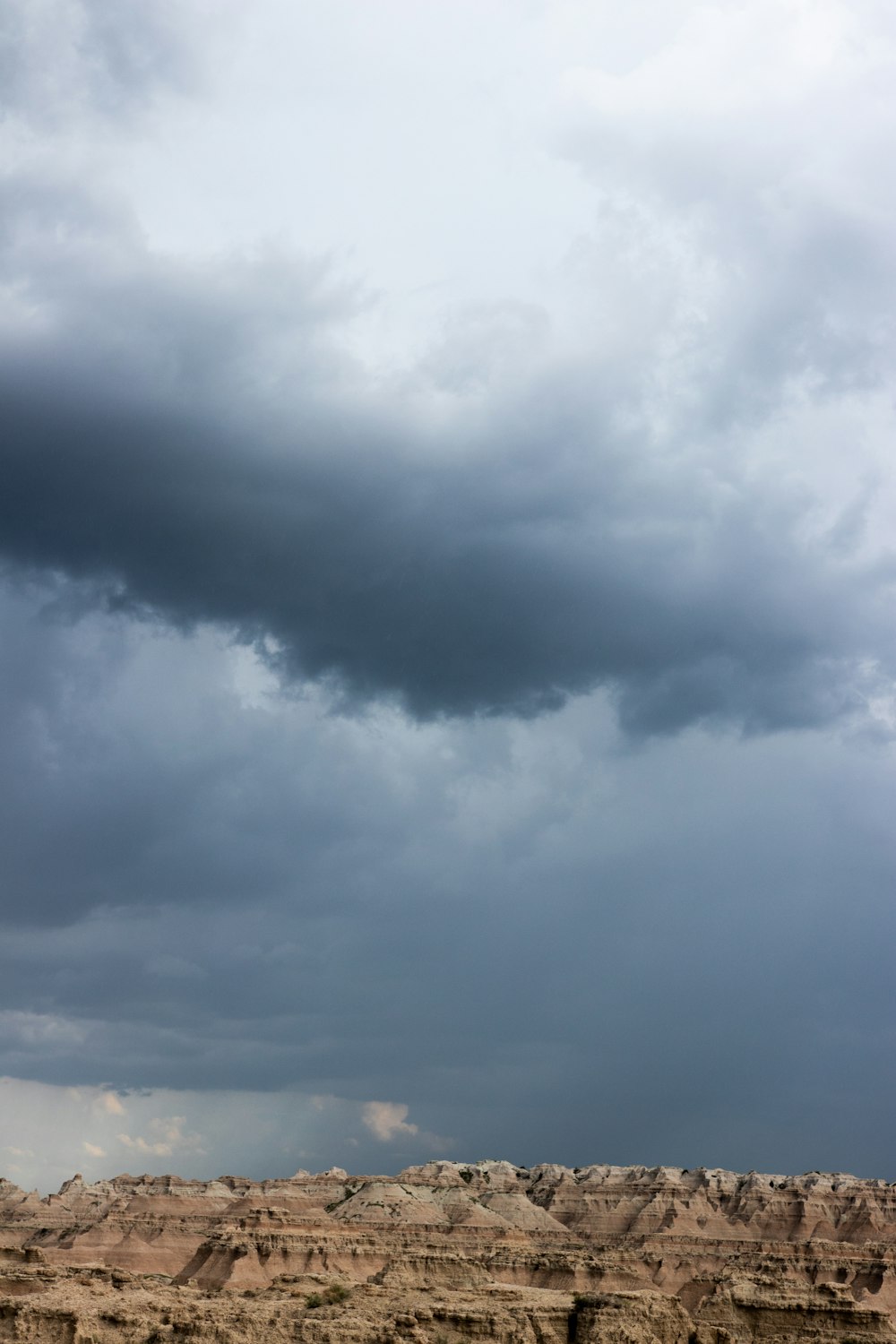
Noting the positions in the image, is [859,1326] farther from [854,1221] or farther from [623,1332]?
[854,1221]

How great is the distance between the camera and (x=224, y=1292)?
109m

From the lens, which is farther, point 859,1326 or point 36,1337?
point 859,1326

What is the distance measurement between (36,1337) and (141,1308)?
22.5ft

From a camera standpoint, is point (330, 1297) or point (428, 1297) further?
point (330, 1297)

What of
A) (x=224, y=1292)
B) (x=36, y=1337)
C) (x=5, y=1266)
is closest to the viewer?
(x=36, y=1337)

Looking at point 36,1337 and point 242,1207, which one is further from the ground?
point 242,1207

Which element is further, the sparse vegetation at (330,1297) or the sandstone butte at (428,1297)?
the sparse vegetation at (330,1297)

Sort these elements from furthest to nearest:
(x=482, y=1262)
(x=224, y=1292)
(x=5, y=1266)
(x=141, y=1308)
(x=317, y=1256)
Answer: (x=317, y=1256), (x=482, y=1262), (x=224, y=1292), (x=5, y=1266), (x=141, y=1308)

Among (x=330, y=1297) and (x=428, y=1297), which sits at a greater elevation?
(x=428, y=1297)

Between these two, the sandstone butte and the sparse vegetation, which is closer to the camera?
the sandstone butte

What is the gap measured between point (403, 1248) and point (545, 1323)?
66015 mm

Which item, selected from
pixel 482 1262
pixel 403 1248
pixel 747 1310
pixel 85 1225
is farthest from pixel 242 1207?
pixel 747 1310

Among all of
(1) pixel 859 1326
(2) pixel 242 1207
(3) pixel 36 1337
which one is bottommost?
(3) pixel 36 1337

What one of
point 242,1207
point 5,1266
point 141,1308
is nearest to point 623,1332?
point 141,1308
